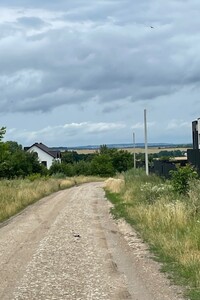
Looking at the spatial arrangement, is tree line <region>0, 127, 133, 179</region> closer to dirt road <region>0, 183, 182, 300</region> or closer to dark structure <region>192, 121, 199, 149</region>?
dark structure <region>192, 121, 199, 149</region>

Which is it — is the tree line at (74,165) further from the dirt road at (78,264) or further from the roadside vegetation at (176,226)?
the dirt road at (78,264)

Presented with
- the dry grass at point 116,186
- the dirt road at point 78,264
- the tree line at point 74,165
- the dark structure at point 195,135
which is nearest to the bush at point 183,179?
the dirt road at point 78,264

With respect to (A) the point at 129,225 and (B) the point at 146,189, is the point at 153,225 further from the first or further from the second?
(B) the point at 146,189

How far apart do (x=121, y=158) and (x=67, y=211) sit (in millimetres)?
91826

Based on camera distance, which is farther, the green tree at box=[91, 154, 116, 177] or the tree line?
Answer: the green tree at box=[91, 154, 116, 177]

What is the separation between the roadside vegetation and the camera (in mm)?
9261

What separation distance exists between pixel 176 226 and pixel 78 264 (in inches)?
155

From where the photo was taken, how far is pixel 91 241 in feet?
45.9

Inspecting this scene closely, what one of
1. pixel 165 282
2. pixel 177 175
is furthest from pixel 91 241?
pixel 177 175

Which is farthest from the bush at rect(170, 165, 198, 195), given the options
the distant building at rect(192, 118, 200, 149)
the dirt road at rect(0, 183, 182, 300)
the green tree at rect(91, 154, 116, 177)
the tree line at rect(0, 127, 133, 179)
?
the green tree at rect(91, 154, 116, 177)

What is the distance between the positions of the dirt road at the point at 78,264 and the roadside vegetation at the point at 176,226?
0.99ft

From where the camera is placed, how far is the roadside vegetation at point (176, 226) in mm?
9261

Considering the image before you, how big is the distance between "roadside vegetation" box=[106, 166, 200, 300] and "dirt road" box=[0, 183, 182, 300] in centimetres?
30

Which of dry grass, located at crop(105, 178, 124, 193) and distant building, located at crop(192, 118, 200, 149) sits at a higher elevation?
distant building, located at crop(192, 118, 200, 149)
